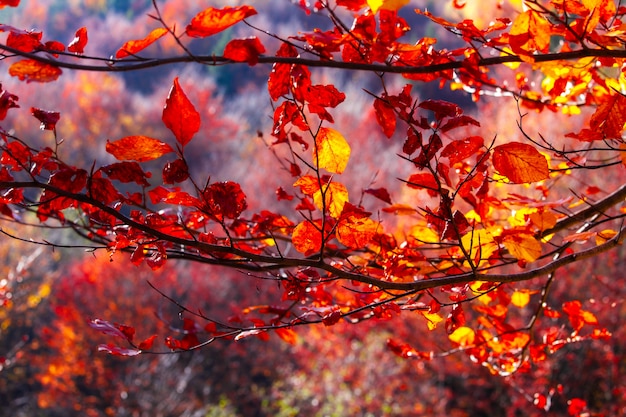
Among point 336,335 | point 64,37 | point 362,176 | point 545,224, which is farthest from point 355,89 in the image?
point 545,224

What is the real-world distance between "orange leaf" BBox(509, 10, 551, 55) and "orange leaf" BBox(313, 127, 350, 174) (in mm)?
315

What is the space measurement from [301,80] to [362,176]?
1572 centimetres

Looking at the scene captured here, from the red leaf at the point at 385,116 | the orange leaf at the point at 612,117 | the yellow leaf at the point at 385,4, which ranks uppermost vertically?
the orange leaf at the point at 612,117

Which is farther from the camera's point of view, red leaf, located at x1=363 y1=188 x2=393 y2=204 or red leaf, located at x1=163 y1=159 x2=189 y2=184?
red leaf, located at x1=363 y1=188 x2=393 y2=204

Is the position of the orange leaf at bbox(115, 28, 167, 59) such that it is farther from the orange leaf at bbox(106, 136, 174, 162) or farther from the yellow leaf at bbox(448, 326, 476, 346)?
the yellow leaf at bbox(448, 326, 476, 346)

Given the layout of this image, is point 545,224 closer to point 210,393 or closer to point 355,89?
point 210,393

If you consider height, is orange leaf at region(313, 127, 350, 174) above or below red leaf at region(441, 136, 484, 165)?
below

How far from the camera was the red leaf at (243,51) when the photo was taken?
0.80 metres

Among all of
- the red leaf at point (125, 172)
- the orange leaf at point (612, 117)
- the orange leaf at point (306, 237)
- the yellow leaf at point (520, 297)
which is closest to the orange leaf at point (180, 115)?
the red leaf at point (125, 172)

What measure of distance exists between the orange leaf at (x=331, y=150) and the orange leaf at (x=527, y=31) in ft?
1.03

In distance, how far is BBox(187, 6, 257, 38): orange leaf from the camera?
2.57 feet

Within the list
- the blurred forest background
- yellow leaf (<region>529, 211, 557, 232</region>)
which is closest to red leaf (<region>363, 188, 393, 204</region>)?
yellow leaf (<region>529, 211, 557, 232</region>)

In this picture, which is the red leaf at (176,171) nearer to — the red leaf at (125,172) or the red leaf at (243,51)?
the red leaf at (125,172)

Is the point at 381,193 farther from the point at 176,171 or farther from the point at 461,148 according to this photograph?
the point at 176,171
